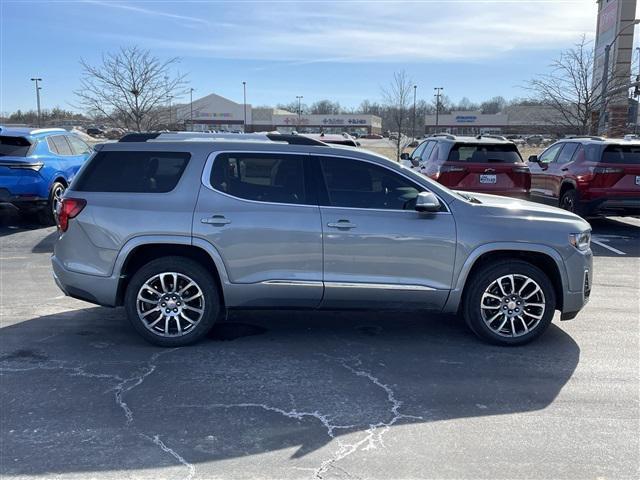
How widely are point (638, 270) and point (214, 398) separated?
7065mm

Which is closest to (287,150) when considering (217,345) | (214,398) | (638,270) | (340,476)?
(217,345)

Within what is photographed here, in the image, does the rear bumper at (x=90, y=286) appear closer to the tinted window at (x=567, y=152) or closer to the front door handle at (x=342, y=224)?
the front door handle at (x=342, y=224)

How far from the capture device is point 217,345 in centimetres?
515

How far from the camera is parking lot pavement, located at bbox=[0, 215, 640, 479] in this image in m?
3.32

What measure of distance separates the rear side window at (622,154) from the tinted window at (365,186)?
7504 mm

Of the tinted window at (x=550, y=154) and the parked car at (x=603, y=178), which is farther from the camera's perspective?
the tinted window at (x=550, y=154)

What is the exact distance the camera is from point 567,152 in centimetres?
1232

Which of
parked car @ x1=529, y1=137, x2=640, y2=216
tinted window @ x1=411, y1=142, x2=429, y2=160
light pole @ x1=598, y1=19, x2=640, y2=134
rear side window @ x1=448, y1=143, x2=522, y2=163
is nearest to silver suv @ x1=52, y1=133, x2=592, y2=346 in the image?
rear side window @ x1=448, y1=143, x2=522, y2=163

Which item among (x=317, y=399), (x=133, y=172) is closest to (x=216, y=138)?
(x=133, y=172)

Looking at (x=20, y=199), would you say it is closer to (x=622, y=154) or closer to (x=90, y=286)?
(x=90, y=286)

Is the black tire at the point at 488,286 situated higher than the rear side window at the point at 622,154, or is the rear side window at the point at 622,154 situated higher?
the rear side window at the point at 622,154

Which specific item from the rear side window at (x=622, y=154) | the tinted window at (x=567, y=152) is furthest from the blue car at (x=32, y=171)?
the rear side window at (x=622, y=154)

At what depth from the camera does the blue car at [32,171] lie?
10547 mm

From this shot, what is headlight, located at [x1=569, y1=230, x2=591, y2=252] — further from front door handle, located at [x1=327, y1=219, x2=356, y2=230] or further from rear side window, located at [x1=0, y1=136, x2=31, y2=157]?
rear side window, located at [x1=0, y1=136, x2=31, y2=157]
